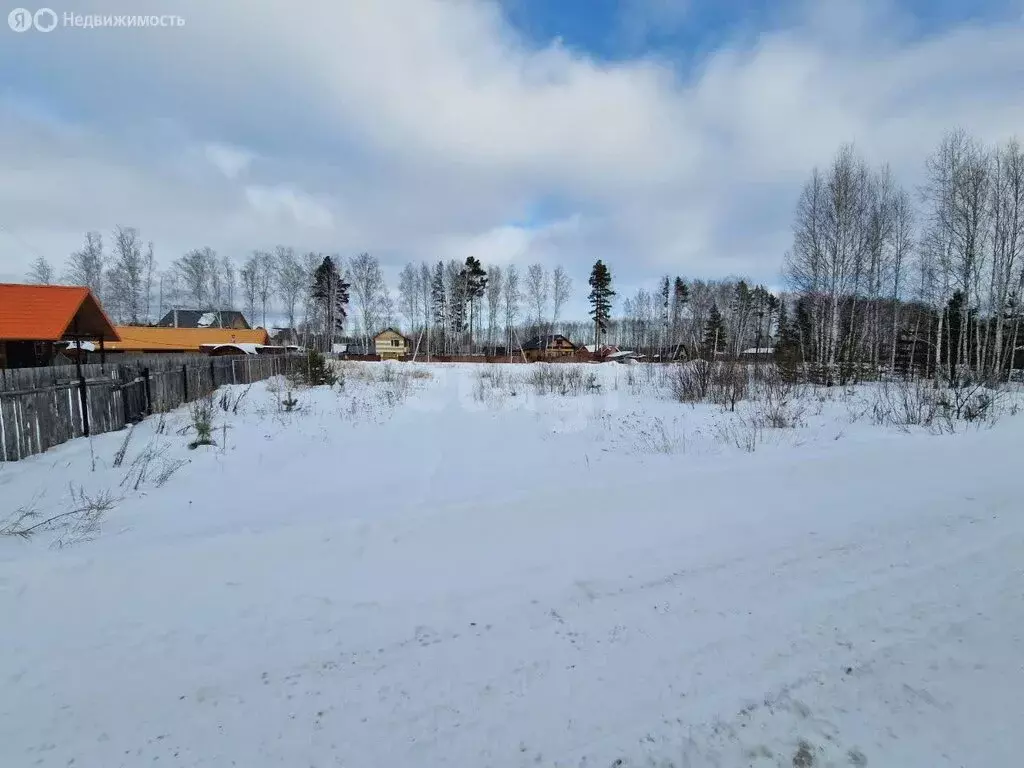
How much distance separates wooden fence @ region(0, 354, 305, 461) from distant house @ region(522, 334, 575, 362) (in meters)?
42.6

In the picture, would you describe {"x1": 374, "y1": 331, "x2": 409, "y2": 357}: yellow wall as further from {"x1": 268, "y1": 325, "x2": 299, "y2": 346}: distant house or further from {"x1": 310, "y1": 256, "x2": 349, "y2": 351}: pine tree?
{"x1": 268, "y1": 325, "x2": 299, "y2": 346}: distant house

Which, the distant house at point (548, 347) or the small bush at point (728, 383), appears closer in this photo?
Answer: the small bush at point (728, 383)

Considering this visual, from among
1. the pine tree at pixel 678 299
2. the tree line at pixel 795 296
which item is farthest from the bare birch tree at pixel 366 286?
the pine tree at pixel 678 299

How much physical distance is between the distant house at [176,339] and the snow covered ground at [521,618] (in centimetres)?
4248

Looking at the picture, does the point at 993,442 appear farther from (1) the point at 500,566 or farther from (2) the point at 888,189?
(2) the point at 888,189

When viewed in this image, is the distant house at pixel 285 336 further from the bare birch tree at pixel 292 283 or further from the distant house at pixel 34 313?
the distant house at pixel 34 313

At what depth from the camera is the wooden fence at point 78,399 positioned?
692 centimetres

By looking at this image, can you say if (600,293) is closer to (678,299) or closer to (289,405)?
(678,299)

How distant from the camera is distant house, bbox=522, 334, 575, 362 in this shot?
5442 centimetres

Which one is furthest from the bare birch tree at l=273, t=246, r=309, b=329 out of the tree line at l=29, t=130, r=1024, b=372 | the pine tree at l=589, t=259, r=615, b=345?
the pine tree at l=589, t=259, r=615, b=345

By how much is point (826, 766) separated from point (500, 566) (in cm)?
212

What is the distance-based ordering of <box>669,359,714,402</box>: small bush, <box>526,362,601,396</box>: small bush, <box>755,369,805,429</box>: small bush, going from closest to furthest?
<box>755,369,805,429</box>: small bush → <box>669,359,714,402</box>: small bush → <box>526,362,601,396</box>: small bush

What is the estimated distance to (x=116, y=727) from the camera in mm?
2004

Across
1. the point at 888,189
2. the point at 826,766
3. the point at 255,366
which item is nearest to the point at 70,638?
the point at 826,766
